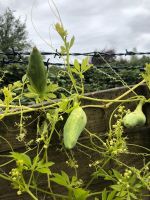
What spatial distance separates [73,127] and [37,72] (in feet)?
0.37

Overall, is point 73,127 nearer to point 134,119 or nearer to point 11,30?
point 134,119

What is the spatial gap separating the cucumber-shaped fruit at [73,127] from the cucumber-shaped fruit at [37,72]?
7 centimetres

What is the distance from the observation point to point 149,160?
44.3 inches

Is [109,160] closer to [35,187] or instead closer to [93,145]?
[93,145]

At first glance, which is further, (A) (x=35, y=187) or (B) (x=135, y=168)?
(B) (x=135, y=168)

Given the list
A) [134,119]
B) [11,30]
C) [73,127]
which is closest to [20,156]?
[73,127]

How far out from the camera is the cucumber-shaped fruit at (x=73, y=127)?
905 mm

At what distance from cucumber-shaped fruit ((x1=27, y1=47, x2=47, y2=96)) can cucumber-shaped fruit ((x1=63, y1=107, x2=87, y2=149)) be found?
0.07 m

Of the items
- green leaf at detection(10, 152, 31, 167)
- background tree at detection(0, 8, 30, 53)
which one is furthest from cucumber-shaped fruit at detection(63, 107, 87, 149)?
background tree at detection(0, 8, 30, 53)

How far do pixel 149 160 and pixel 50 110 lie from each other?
0.26 meters

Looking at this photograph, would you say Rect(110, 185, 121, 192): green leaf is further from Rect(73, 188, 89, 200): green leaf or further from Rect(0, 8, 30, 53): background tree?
Rect(0, 8, 30, 53): background tree

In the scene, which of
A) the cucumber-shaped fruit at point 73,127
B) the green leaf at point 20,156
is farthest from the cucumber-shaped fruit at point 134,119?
the green leaf at point 20,156

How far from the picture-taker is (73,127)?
0.92 meters

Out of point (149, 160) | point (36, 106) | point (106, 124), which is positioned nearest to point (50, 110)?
point (36, 106)
